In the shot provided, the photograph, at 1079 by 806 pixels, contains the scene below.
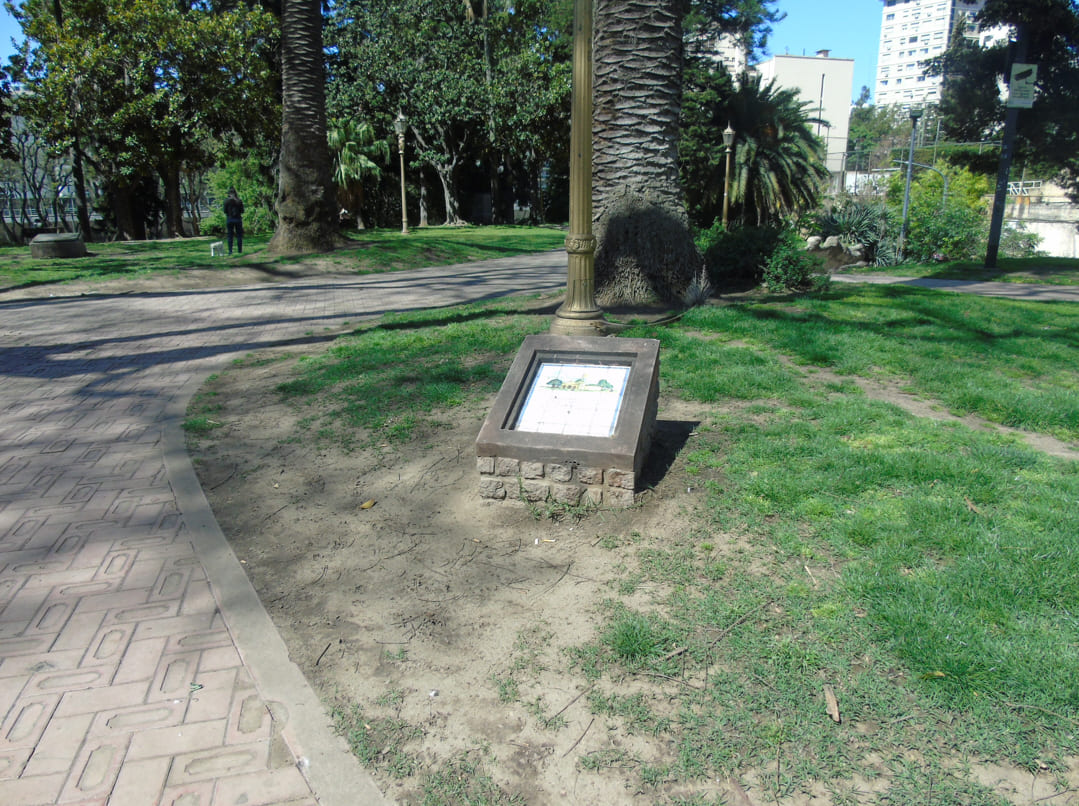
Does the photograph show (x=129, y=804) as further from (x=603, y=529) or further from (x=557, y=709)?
(x=603, y=529)

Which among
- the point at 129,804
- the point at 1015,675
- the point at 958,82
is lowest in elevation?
the point at 129,804

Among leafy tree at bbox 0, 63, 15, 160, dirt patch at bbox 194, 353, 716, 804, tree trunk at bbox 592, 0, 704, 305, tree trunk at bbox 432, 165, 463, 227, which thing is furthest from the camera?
tree trunk at bbox 432, 165, 463, 227

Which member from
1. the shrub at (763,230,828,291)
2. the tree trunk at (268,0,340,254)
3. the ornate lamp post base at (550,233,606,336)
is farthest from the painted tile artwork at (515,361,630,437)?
the tree trunk at (268,0,340,254)

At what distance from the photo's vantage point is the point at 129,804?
7.76 ft

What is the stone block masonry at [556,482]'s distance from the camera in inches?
164

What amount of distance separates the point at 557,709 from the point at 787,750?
0.81 m

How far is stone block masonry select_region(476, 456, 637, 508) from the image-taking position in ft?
13.6

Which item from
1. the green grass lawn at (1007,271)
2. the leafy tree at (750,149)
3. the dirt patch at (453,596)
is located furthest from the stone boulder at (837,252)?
the dirt patch at (453,596)

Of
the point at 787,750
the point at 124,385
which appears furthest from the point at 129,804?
the point at 124,385

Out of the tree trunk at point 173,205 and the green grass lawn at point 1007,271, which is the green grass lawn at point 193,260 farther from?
the green grass lawn at point 1007,271

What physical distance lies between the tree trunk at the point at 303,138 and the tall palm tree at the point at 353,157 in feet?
58.1

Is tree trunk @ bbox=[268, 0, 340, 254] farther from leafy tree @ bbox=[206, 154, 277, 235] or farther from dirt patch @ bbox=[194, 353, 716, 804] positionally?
leafy tree @ bbox=[206, 154, 277, 235]

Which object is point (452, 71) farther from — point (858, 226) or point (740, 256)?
point (740, 256)

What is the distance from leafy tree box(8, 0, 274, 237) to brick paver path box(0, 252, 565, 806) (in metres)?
22.1
